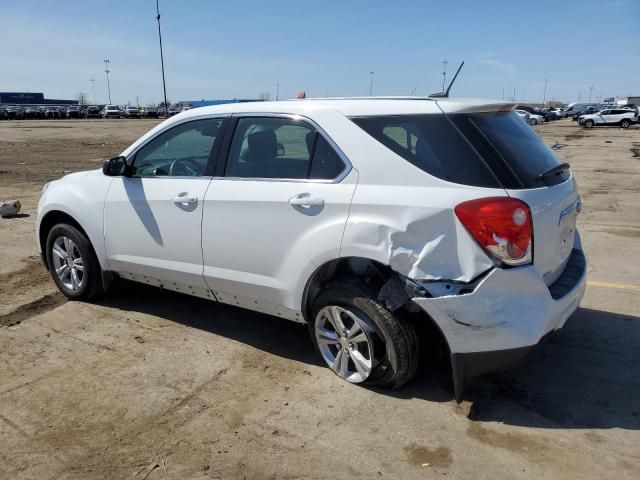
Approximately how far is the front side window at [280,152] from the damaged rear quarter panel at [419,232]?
1.30ft

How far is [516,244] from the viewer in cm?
299

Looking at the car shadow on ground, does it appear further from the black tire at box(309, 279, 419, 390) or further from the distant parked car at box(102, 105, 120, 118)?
the distant parked car at box(102, 105, 120, 118)

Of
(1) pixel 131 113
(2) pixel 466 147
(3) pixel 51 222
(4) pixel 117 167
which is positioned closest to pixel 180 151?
(4) pixel 117 167

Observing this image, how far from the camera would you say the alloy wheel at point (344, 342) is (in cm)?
349

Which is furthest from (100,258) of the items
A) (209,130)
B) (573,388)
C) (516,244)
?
(573,388)

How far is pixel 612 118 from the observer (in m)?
47.9

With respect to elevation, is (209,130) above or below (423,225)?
above

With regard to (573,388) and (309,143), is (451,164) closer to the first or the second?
(309,143)

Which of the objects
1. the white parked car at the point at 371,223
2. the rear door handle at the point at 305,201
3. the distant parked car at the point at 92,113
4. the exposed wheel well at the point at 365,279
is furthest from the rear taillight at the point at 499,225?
the distant parked car at the point at 92,113

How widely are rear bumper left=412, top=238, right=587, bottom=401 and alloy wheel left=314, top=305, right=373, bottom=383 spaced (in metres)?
0.50

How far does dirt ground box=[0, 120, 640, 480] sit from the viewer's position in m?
2.90

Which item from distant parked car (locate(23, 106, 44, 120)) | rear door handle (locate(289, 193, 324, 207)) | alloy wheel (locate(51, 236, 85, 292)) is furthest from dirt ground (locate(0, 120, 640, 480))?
distant parked car (locate(23, 106, 44, 120))

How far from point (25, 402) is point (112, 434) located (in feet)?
2.44

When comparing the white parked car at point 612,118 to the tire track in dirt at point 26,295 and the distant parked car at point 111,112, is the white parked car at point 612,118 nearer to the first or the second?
the tire track in dirt at point 26,295
